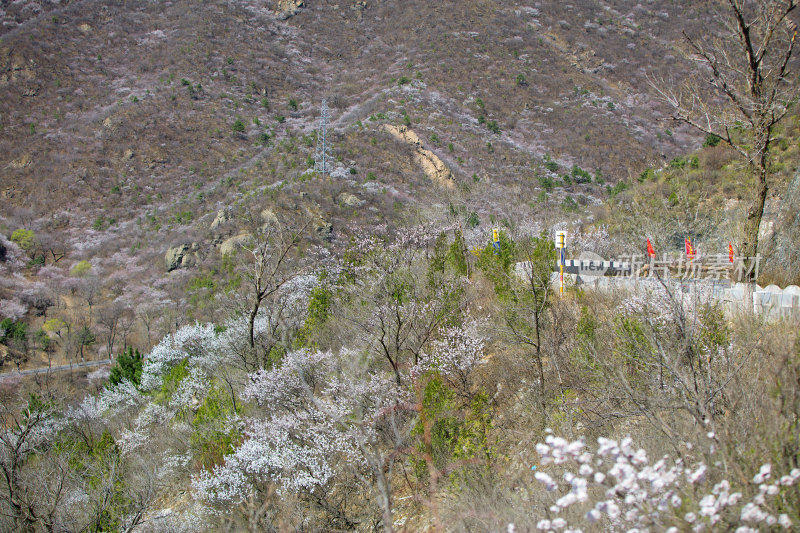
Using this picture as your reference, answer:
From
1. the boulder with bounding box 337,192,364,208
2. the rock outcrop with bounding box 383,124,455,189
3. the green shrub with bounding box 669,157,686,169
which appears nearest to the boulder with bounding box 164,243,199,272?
the boulder with bounding box 337,192,364,208

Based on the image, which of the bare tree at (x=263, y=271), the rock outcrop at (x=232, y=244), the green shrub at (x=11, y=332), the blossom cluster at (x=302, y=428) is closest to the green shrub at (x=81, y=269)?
the green shrub at (x=11, y=332)

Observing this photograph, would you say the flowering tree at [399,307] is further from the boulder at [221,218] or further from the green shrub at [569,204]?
the boulder at [221,218]

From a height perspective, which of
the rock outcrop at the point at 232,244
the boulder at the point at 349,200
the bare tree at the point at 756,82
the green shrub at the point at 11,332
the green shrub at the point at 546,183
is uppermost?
the bare tree at the point at 756,82

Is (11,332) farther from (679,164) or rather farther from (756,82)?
(756,82)

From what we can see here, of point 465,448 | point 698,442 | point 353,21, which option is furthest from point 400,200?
point 353,21

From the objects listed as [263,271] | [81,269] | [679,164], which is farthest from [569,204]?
[81,269]

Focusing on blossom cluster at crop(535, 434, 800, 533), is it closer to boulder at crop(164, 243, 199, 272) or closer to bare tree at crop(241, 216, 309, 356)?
bare tree at crop(241, 216, 309, 356)
